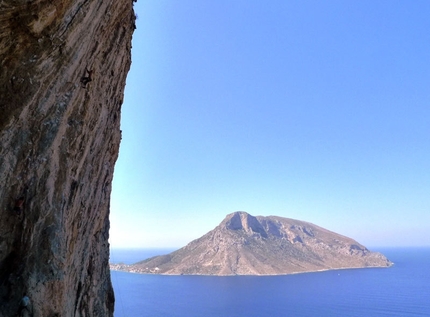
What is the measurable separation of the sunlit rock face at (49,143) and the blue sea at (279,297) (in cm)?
7589


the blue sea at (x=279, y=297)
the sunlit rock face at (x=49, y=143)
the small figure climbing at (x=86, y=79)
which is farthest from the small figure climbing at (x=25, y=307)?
the blue sea at (x=279, y=297)

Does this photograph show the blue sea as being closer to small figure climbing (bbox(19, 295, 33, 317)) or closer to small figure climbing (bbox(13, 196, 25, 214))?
small figure climbing (bbox(19, 295, 33, 317))

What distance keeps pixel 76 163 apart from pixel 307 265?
19511 centimetres

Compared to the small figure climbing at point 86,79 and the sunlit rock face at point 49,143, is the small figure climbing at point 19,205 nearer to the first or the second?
the sunlit rock face at point 49,143

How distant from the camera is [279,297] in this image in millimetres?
100875

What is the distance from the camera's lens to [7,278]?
592 cm

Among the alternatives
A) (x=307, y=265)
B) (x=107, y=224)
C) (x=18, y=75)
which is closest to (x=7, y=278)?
(x=18, y=75)

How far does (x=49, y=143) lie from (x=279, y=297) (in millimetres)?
107498

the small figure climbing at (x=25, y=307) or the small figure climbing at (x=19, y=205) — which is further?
the small figure climbing at (x=19, y=205)

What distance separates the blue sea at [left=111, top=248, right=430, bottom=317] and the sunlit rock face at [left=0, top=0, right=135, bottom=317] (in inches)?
2988

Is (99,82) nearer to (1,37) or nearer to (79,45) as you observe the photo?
(79,45)

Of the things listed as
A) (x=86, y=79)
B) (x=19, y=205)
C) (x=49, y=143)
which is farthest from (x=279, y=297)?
(x=19, y=205)

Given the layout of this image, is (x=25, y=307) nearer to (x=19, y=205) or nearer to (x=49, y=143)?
(x=19, y=205)

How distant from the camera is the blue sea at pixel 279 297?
262 ft
